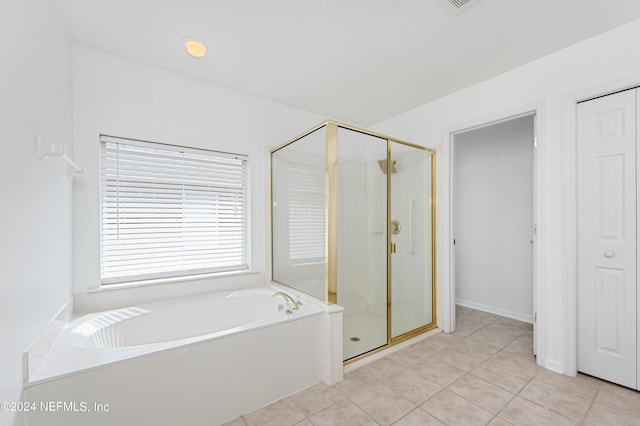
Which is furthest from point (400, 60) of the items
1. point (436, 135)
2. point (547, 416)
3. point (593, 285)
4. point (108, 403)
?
point (108, 403)

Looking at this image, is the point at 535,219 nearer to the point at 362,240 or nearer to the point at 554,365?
the point at 554,365

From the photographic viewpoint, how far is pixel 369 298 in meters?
2.41

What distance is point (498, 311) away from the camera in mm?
3273

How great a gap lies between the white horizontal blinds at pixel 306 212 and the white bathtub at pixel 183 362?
42 centimetres

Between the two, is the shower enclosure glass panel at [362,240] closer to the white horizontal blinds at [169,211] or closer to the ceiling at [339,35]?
the ceiling at [339,35]

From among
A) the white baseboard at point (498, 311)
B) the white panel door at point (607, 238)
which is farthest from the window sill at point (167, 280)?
the white baseboard at point (498, 311)

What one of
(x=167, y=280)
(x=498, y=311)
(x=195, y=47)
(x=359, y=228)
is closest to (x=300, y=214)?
(x=359, y=228)

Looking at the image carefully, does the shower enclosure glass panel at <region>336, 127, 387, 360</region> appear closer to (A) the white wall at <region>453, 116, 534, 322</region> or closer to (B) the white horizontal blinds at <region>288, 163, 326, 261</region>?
(B) the white horizontal blinds at <region>288, 163, 326, 261</region>

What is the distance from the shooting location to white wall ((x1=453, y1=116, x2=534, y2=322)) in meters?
3.08

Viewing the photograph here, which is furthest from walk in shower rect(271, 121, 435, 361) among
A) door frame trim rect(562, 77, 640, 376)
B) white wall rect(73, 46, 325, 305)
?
door frame trim rect(562, 77, 640, 376)

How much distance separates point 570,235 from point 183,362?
267 centimetres

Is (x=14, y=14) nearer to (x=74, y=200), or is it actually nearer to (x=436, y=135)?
(x=74, y=200)

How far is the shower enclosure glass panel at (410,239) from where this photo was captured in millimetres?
2529

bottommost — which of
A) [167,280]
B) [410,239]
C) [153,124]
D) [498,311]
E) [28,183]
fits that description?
[498,311]
